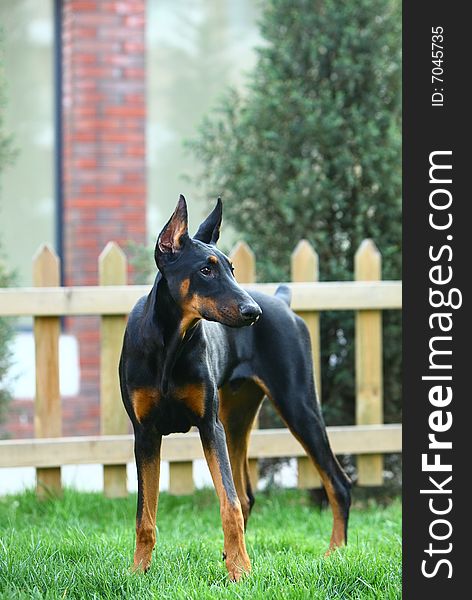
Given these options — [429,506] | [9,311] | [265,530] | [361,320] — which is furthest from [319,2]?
[429,506]

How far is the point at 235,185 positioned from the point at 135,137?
2156 millimetres

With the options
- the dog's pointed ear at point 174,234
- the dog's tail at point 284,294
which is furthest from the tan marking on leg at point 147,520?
the dog's tail at point 284,294

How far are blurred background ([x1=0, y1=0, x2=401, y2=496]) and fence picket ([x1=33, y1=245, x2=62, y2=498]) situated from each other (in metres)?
0.57

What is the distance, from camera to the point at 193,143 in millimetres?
7098

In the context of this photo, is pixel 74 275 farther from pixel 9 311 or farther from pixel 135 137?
pixel 9 311

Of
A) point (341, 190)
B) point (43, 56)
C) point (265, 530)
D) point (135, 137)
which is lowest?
point (265, 530)

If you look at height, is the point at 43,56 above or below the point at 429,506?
above

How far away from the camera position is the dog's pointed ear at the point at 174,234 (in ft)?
12.4

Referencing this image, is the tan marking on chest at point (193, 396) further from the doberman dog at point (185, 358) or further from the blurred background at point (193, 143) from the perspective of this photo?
the blurred background at point (193, 143)

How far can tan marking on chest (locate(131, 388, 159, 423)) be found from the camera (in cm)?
395

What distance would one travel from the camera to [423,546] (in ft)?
10.3

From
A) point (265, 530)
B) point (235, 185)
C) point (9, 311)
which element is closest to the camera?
point (265, 530)

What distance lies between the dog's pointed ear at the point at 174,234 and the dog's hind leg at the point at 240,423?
1233 mm

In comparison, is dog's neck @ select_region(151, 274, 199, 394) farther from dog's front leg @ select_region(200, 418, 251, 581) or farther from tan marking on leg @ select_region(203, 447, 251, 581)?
tan marking on leg @ select_region(203, 447, 251, 581)
